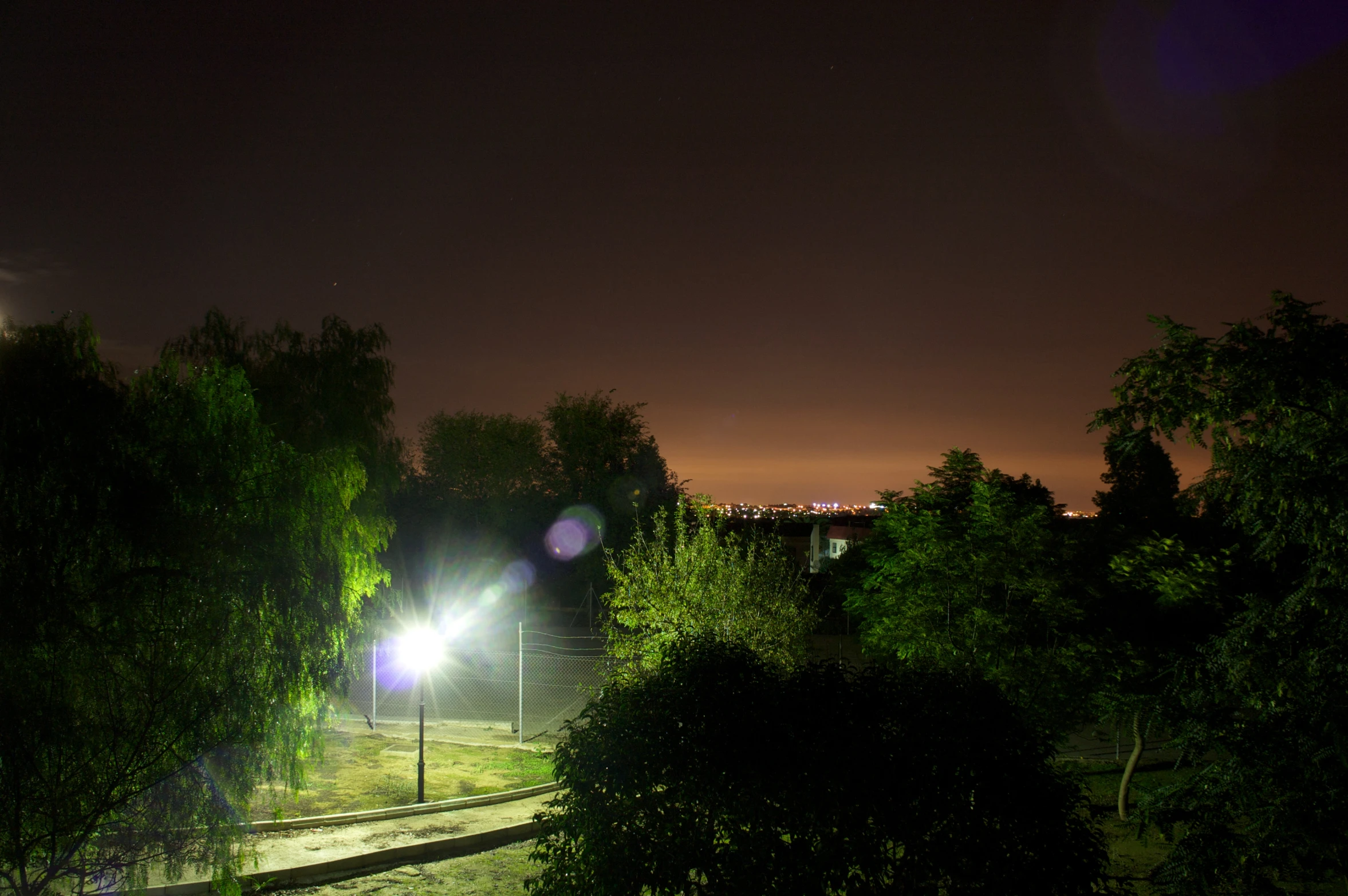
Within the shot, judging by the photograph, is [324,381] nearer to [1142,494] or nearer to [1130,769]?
[1130,769]

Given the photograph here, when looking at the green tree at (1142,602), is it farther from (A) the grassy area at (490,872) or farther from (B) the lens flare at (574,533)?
(B) the lens flare at (574,533)

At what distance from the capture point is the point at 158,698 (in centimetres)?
637

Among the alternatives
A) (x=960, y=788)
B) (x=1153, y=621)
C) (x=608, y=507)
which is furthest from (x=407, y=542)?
(x=960, y=788)

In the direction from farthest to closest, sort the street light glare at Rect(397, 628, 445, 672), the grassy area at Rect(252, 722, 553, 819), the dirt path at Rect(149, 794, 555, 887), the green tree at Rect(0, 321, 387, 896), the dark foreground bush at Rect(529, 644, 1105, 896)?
the street light glare at Rect(397, 628, 445, 672) → the grassy area at Rect(252, 722, 553, 819) → the dirt path at Rect(149, 794, 555, 887) → the green tree at Rect(0, 321, 387, 896) → the dark foreground bush at Rect(529, 644, 1105, 896)

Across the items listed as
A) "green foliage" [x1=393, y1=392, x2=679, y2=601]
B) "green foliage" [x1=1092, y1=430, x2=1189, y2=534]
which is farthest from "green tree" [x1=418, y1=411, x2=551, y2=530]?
"green foliage" [x1=1092, y1=430, x2=1189, y2=534]

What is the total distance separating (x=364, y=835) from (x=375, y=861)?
976 millimetres

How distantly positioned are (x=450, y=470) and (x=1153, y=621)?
46.7 meters

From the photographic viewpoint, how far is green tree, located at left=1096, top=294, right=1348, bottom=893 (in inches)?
273

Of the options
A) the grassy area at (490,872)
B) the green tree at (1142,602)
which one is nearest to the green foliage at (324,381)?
the grassy area at (490,872)

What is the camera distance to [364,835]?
11.0m

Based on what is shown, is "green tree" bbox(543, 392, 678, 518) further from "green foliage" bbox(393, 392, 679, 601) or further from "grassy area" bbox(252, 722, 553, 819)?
"grassy area" bbox(252, 722, 553, 819)

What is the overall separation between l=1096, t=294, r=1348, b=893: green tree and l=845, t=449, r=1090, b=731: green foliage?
15.4 ft

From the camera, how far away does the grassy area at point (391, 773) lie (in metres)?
12.7

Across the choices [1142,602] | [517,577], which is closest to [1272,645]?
[1142,602]
